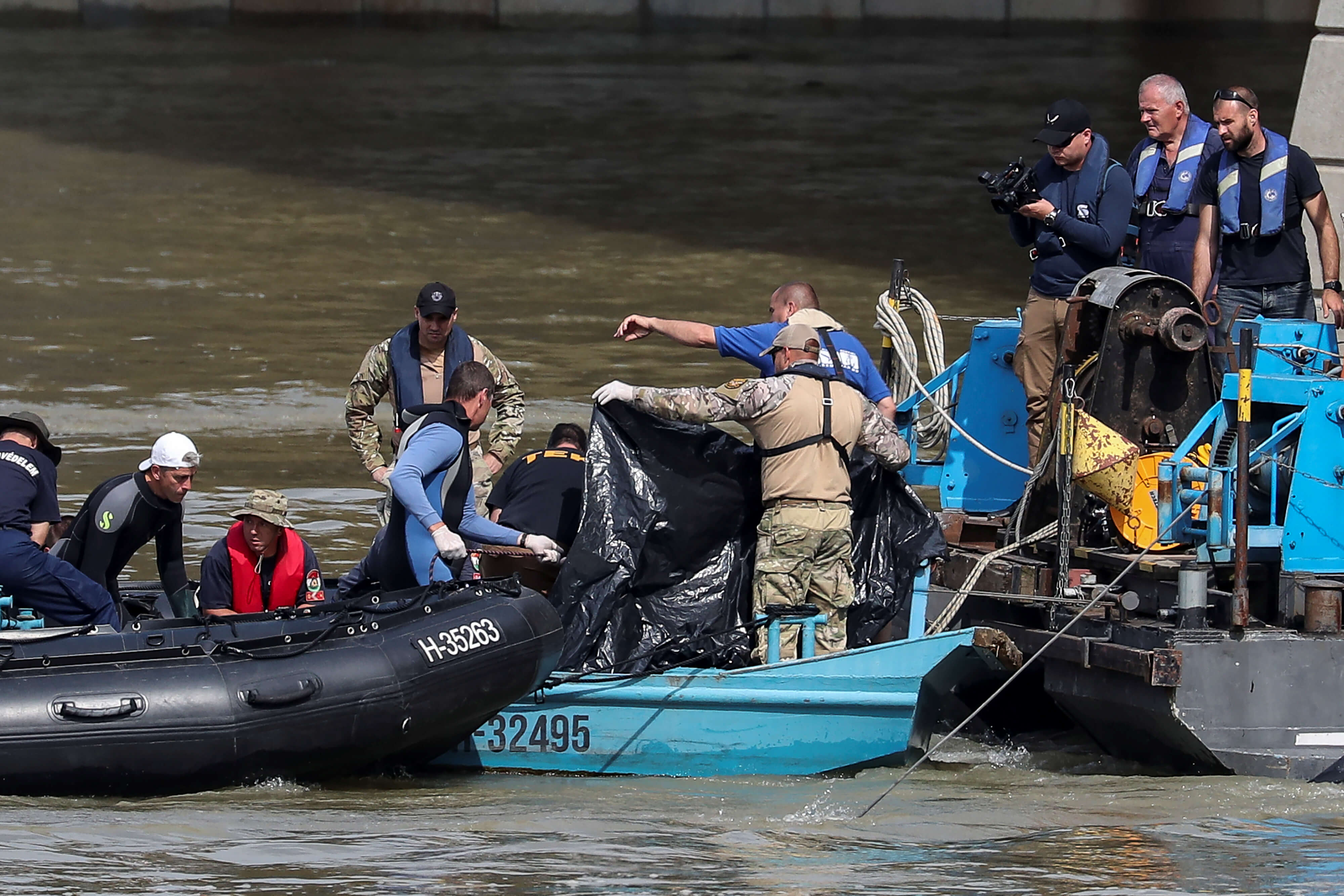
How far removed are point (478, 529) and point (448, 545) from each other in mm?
409

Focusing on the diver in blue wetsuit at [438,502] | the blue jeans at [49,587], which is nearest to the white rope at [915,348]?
the diver in blue wetsuit at [438,502]

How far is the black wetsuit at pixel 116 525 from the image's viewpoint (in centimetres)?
837

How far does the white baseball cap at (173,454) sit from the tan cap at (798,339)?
239 centimetres

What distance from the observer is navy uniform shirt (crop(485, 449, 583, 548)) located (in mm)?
8961

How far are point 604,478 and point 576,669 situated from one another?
2.66ft

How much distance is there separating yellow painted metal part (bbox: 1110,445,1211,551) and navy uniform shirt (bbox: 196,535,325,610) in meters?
3.36

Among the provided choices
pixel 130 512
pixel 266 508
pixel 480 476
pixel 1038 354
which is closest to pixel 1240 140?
pixel 1038 354

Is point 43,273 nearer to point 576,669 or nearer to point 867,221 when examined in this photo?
point 867,221

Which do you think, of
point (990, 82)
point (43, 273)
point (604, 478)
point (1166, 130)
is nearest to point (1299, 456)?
point (1166, 130)

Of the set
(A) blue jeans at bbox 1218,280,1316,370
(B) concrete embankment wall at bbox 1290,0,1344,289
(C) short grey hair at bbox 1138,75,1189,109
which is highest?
(B) concrete embankment wall at bbox 1290,0,1344,289

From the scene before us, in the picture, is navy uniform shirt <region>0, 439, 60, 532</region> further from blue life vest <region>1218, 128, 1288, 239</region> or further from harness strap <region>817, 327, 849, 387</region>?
blue life vest <region>1218, 128, 1288, 239</region>

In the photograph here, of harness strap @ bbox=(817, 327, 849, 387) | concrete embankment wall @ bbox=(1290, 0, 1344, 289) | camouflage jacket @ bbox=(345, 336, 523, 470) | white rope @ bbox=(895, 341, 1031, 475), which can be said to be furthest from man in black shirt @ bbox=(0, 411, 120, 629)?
concrete embankment wall @ bbox=(1290, 0, 1344, 289)

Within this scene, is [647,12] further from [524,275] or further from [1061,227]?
[1061,227]

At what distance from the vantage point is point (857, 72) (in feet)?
109
